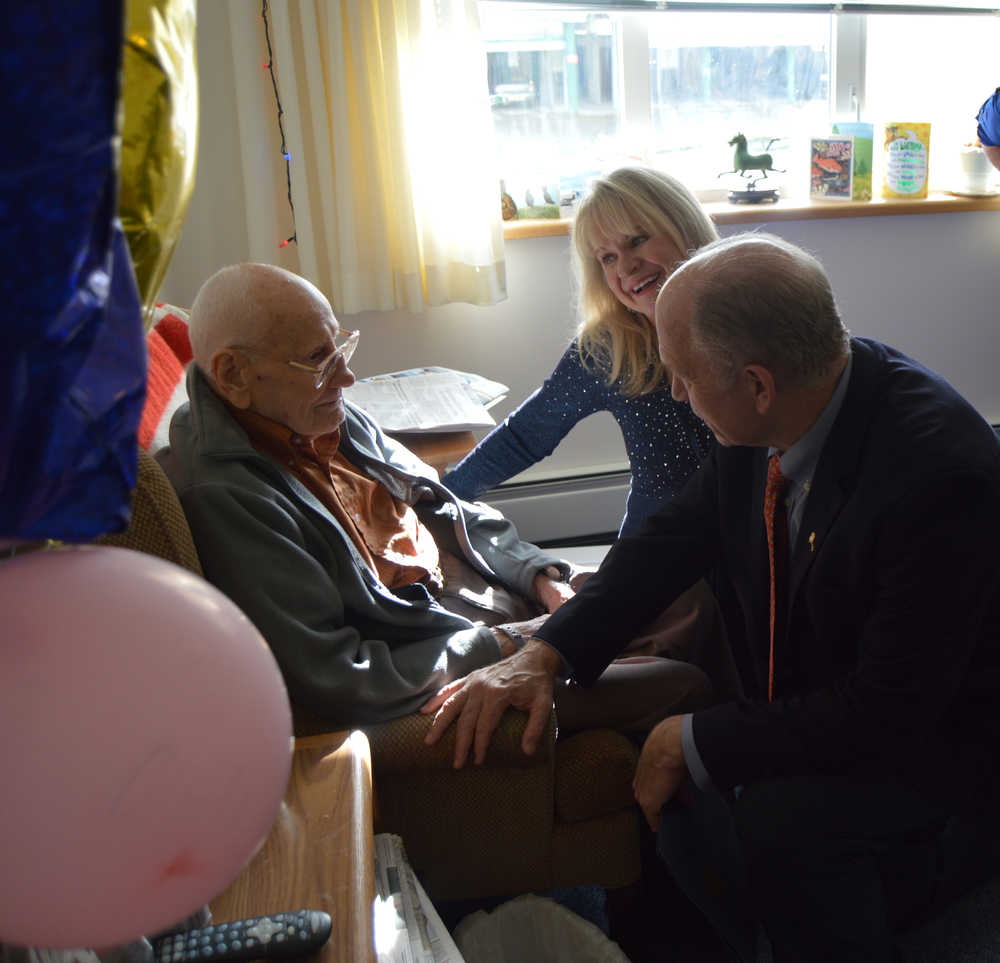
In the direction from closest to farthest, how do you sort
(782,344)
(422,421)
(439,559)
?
A: (782,344) < (439,559) < (422,421)

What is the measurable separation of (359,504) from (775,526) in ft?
2.23

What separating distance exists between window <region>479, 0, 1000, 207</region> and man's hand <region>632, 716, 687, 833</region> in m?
2.13

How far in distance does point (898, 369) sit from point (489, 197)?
1.68 m

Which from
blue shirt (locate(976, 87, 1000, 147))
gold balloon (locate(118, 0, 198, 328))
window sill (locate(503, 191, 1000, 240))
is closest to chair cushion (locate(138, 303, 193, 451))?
gold balloon (locate(118, 0, 198, 328))

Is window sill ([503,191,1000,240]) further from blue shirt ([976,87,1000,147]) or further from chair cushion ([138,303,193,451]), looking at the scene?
chair cushion ([138,303,193,451])

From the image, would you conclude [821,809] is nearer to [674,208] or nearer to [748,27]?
[674,208]

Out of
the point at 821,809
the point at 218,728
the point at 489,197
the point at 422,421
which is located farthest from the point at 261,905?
the point at 489,197

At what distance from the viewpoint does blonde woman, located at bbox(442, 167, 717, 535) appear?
1.94 meters

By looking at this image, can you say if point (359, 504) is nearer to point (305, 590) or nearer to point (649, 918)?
point (305, 590)

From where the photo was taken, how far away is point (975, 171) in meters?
3.45

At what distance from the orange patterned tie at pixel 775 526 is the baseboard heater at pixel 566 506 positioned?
185cm

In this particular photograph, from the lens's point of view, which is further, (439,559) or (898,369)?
(439,559)

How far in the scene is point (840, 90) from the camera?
3447mm

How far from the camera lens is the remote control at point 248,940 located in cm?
85
